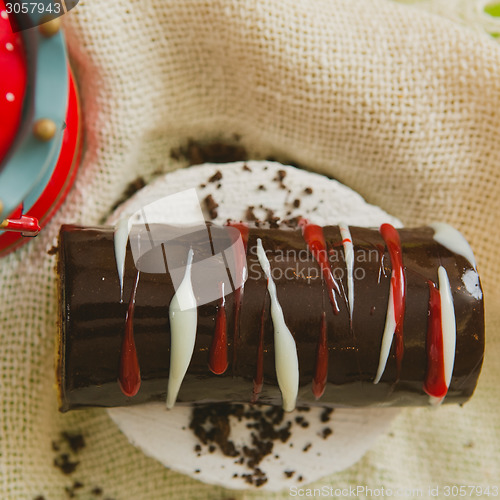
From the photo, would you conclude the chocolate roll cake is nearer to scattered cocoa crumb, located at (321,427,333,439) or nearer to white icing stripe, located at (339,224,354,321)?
white icing stripe, located at (339,224,354,321)

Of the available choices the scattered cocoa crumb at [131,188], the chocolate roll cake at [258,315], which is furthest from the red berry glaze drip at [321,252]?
the scattered cocoa crumb at [131,188]

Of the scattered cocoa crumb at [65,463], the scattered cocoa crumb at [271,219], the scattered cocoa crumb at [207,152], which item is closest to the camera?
the scattered cocoa crumb at [271,219]

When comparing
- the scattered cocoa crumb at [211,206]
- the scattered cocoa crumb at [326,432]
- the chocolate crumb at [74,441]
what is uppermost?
the scattered cocoa crumb at [211,206]

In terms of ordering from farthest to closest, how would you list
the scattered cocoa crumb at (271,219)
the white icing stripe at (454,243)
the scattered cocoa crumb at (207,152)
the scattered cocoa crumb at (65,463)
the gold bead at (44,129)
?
the scattered cocoa crumb at (207,152) < the scattered cocoa crumb at (65,463) < the scattered cocoa crumb at (271,219) < the white icing stripe at (454,243) < the gold bead at (44,129)

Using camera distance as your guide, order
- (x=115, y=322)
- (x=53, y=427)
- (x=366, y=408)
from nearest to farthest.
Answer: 1. (x=115, y=322)
2. (x=366, y=408)
3. (x=53, y=427)

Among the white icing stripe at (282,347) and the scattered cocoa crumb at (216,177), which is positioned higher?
the scattered cocoa crumb at (216,177)

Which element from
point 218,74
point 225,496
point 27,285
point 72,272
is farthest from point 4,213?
point 225,496

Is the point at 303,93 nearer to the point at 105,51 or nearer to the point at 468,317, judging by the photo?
the point at 105,51
